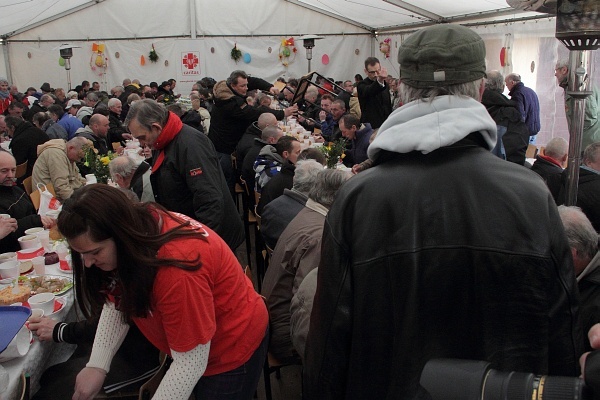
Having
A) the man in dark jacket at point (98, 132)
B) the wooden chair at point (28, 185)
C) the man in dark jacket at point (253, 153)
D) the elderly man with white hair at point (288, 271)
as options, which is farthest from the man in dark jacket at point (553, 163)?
the man in dark jacket at point (98, 132)

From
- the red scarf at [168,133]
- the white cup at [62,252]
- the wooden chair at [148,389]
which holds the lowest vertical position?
the wooden chair at [148,389]

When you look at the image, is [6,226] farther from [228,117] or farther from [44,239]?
[228,117]

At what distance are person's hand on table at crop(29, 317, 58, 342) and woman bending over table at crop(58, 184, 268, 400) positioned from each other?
496 mm

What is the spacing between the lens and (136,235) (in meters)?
1.54

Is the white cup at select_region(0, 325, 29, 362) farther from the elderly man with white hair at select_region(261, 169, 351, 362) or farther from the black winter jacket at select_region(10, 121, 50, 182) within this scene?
the black winter jacket at select_region(10, 121, 50, 182)

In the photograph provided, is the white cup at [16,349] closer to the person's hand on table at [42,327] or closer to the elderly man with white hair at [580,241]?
the person's hand on table at [42,327]

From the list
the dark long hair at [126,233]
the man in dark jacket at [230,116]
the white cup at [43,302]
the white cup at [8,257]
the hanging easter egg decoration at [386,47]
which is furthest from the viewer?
the hanging easter egg decoration at [386,47]

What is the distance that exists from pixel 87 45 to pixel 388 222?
56.9 ft

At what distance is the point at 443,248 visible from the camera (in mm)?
1096

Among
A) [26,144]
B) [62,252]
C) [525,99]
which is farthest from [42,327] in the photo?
[525,99]

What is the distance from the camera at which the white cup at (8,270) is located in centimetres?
283

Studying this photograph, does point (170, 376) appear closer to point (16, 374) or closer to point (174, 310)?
point (174, 310)

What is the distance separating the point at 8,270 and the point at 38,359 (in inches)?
32.3

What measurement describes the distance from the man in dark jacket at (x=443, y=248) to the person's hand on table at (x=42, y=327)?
5.41ft
